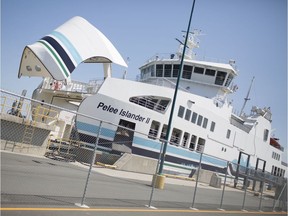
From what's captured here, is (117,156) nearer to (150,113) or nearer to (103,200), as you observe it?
(150,113)

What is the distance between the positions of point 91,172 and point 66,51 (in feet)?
40.4

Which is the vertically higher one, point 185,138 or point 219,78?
point 219,78

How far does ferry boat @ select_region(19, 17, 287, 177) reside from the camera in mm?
21719

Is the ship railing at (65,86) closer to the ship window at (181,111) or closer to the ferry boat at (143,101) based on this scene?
the ferry boat at (143,101)

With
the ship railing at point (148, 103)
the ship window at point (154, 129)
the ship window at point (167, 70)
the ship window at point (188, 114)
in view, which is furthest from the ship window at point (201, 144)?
the ship window at point (167, 70)

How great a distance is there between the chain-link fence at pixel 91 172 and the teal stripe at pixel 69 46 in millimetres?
5738

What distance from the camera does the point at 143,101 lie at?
23.5 m

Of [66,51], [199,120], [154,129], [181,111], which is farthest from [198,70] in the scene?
[66,51]

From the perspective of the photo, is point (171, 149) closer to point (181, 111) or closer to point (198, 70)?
point (181, 111)

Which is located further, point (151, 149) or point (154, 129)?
point (154, 129)

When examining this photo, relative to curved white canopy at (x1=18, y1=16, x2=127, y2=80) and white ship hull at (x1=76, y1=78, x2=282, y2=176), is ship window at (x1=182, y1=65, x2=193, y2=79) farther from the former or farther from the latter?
curved white canopy at (x1=18, y1=16, x2=127, y2=80)

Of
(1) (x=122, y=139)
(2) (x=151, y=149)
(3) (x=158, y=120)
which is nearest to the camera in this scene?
(1) (x=122, y=139)

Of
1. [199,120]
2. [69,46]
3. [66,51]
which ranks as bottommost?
[199,120]

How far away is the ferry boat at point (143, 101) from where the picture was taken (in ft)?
71.3
